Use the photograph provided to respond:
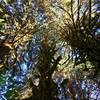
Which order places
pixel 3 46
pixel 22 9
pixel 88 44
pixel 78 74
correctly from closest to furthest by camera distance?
pixel 88 44, pixel 3 46, pixel 22 9, pixel 78 74

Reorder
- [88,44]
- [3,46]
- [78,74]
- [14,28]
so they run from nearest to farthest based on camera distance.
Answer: [88,44]
[3,46]
[14,28]
[78,74]

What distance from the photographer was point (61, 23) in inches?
440

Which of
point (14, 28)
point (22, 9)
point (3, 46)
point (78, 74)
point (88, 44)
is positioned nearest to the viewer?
point (88, 44)

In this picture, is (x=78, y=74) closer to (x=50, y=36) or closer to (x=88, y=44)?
(x=50, y=36)

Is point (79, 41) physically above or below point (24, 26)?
below

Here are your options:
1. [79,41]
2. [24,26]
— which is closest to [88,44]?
[79,41]

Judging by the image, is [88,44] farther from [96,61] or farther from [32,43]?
[32,43]

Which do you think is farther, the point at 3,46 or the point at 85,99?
the point at 85,99

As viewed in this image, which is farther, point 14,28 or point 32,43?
point 32,43

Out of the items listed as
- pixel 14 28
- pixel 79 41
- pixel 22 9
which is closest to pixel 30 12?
pixel 22 9

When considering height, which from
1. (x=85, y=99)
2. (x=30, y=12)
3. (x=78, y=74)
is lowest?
(x=85, y=99)

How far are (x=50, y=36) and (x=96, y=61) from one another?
3970mm

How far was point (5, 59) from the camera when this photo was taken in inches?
438

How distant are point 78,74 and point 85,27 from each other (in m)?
5.43
